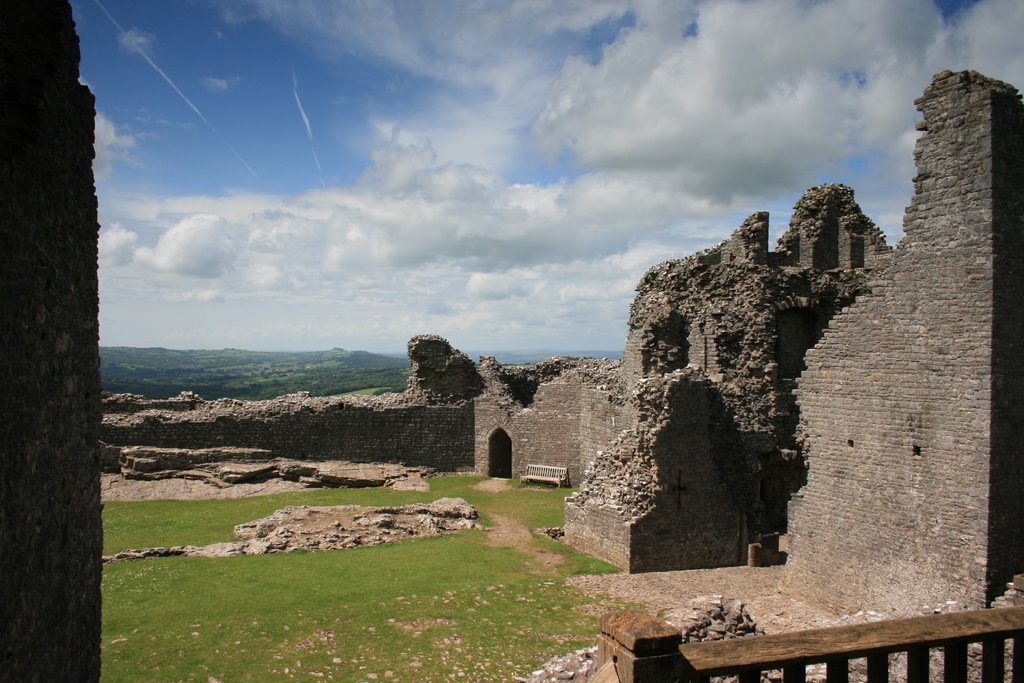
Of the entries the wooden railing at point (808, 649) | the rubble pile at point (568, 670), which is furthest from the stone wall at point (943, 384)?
the wooden railing at point (808, 649)

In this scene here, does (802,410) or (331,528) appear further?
(331,528)

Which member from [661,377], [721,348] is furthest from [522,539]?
[721,348]

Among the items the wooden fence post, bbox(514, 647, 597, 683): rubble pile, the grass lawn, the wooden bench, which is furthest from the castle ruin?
bbox(514, 647, 597, 683): rubble pile

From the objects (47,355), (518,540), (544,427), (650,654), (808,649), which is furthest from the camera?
(544,427)

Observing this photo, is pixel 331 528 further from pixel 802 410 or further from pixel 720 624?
pixel 802 410

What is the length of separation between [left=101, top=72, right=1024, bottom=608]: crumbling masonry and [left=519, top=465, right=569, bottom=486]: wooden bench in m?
0.69

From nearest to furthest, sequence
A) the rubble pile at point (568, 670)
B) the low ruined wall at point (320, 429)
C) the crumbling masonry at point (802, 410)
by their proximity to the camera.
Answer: the rubble pile at point (568, 670) < the crumbling masonry at point (802, 410) < the low ruined wall at point (320, 429)

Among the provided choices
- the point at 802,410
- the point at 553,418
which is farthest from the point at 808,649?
the point at 553,418

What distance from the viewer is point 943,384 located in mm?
10445

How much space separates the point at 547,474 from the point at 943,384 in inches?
692

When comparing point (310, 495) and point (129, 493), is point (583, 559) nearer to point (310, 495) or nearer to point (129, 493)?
point (310, 495)

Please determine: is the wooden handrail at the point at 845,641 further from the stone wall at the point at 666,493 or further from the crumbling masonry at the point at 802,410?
the stone wall at the point at 666,493

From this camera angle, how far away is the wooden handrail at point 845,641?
3.43m

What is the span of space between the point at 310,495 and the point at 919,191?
62.5 ft
